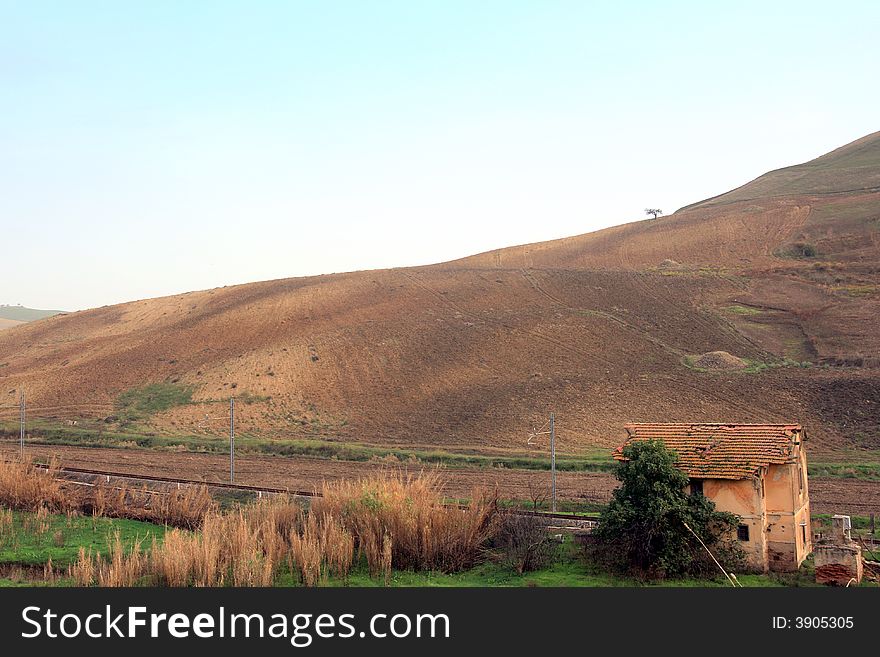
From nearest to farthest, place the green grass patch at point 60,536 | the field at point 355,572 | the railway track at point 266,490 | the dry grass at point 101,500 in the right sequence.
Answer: the field at point 355,572 < the green grass patch at point 60,536 < the railway track at point 266,490 < the dry grass at point 101,500

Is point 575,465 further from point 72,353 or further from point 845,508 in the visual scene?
point 72,353

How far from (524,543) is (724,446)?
5472mm

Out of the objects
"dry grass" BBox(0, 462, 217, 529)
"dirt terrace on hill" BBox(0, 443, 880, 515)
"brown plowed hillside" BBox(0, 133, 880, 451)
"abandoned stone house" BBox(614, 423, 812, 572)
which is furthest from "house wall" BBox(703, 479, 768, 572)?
"brown plowed hillside" BBox(0, 133, 880, 451)

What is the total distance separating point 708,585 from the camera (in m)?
15.8

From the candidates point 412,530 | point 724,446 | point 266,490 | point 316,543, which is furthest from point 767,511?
point 266,490

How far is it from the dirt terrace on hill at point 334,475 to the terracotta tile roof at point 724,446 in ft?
20.0

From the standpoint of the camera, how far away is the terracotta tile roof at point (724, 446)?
17.5 m

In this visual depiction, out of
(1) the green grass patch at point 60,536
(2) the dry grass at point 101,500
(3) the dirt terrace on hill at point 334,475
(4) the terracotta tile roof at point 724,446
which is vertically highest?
(4) the terracotta tile roof at point 724,446

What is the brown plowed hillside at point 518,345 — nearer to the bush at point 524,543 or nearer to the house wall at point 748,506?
the bush at point 524,543

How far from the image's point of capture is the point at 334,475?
32.7 m

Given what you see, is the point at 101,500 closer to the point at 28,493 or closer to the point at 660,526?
the point at 28,493

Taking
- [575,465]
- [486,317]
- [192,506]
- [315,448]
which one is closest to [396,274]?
[486,317]

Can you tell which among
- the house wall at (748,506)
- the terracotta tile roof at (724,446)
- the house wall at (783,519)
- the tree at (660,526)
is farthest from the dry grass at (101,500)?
the house wall at (783,519)
